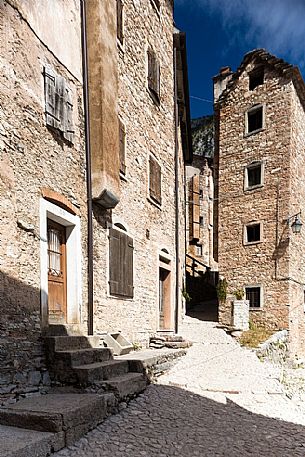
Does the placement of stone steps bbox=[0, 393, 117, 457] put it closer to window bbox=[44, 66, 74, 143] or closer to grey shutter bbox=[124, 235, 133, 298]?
grey shutter bbox=[124, 235, 133, 298]

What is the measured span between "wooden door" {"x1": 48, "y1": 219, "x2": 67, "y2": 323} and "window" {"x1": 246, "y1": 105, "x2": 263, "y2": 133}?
12.5 metres

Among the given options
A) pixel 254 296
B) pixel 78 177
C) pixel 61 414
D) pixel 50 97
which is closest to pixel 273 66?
pixel 254 296

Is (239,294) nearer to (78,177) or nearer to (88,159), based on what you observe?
(88,159)

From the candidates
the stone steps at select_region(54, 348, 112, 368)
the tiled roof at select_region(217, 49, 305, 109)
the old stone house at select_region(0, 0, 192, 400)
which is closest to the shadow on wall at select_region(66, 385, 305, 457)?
the stone steps at select_region(54, 348, 112, 368)

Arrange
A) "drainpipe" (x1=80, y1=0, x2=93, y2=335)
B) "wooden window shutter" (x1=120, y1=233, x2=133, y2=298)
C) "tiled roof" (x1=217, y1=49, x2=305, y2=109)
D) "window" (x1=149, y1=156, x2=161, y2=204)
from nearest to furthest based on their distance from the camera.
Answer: "drainpipe" (x1=80, y1=0, x2=93, y2=335) < "wooden window shutter" (x1=120, y1=233, x2=133, y2=298) < "window" (x1=149, y1=156, x2=161, y2=204) < "tiled roof" (x1=217, y1=49, x2=305, y2=109)

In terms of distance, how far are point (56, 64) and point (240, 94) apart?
1272 cm

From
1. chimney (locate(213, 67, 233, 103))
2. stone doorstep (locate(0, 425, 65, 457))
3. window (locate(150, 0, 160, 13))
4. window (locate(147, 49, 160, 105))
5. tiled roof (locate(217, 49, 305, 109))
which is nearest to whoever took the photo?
stone doorstep (locate(0, 425, 65, 457))

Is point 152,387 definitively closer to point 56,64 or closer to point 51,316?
point 51,316

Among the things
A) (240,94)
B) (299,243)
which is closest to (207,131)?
(240,94)

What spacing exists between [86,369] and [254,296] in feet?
39.1

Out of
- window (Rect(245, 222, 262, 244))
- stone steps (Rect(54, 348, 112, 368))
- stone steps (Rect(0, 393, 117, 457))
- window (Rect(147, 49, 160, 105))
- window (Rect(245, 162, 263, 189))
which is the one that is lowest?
stone steps (Rect(0, 393, 117, 457))

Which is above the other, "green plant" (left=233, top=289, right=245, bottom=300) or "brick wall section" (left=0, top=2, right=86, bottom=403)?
"brick wall section" (left=0, top=2, right=86, bottom=403)

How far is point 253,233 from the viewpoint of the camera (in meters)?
15.4

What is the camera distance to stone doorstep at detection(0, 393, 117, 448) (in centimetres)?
330
